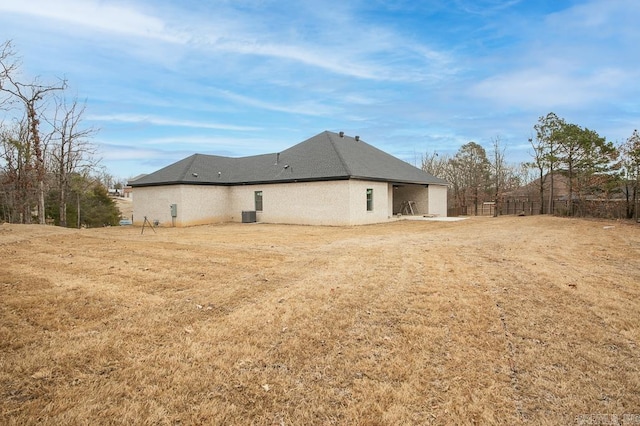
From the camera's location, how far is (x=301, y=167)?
75.2ft

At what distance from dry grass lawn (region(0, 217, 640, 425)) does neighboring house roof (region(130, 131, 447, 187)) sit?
14.3 meters

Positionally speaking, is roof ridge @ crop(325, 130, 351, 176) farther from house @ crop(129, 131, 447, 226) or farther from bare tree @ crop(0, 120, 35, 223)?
bare tree @ crop(0, 120, 35, 223)

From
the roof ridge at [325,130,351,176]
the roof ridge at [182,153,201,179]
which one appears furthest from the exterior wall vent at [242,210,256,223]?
the roof ridge at [325,130,351,176]

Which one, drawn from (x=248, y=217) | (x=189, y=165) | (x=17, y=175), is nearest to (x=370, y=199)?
(x=248, y=217)

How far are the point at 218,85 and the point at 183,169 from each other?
596 centimetres

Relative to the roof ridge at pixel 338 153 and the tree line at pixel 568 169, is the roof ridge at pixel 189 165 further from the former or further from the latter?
the tree line at pixel 568 169

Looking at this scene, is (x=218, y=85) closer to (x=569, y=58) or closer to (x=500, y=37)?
(x=500, y=37)

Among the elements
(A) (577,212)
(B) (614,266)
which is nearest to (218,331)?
(B) (614,266)

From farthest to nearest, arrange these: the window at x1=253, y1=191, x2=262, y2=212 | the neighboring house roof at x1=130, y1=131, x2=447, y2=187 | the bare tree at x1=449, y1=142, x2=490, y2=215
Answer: the bare tree at x1=449, y1=142, x2=490, y2=215, the window at x1=253, y1=191, x2=262, y2=212, the neighboring house roof at x1=130, y1=131, x2=447, y2=187

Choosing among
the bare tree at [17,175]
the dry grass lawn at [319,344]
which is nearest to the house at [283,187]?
the bare tree at [17,175]

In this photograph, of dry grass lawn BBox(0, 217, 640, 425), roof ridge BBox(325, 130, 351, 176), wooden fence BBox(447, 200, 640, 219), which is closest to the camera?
dry grass lawn BBox(0, 217, 640, 425)

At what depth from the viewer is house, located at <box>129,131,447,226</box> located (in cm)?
2102

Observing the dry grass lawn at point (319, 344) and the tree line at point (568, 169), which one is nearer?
the dry grass lawn at point (319, 344)

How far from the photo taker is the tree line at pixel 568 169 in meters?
22.0
